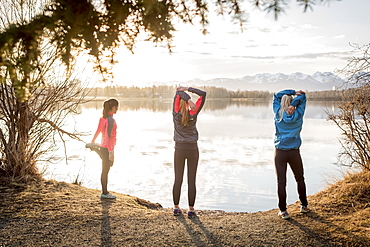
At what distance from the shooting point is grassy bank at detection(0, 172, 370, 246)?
4715mm

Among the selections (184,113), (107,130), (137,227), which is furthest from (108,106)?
(137,227)

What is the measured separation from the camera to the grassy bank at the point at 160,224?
186 inches

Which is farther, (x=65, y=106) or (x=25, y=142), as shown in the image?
(x=65, y=106)

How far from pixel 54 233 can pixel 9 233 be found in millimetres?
612

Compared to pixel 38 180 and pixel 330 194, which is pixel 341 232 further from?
pixel 38 180

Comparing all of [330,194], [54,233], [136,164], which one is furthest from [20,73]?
[136,164]

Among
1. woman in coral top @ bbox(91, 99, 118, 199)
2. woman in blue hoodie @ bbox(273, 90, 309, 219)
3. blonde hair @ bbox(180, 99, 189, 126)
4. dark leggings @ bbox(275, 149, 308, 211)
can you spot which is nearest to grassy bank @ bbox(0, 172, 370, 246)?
dark leggings @ bbox(275, 149, 308, 211)

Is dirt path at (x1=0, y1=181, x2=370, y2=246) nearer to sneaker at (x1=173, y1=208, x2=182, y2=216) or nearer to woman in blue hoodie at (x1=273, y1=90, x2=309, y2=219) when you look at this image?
sneaker at (x1=173, y1=208, x2=182, y2=216)

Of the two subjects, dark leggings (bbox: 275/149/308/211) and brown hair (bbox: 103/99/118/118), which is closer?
dark leggings (bbox: 275/149/308/211)

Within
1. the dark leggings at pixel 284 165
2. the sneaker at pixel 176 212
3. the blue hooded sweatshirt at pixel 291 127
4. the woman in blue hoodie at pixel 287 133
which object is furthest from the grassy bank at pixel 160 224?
the blue hooded sweatshirt at pixel 291 127

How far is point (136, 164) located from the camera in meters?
14.9

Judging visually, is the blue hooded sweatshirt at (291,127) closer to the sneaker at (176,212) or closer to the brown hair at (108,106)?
the sneaker at (176,212)

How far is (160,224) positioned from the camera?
5430 millimetres

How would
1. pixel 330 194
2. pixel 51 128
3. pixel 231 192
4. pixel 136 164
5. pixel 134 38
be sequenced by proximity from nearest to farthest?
pixel 134 38 → pixel 330 194 → pixel 51 128 → pixel 231 192 → pixel 136 164
